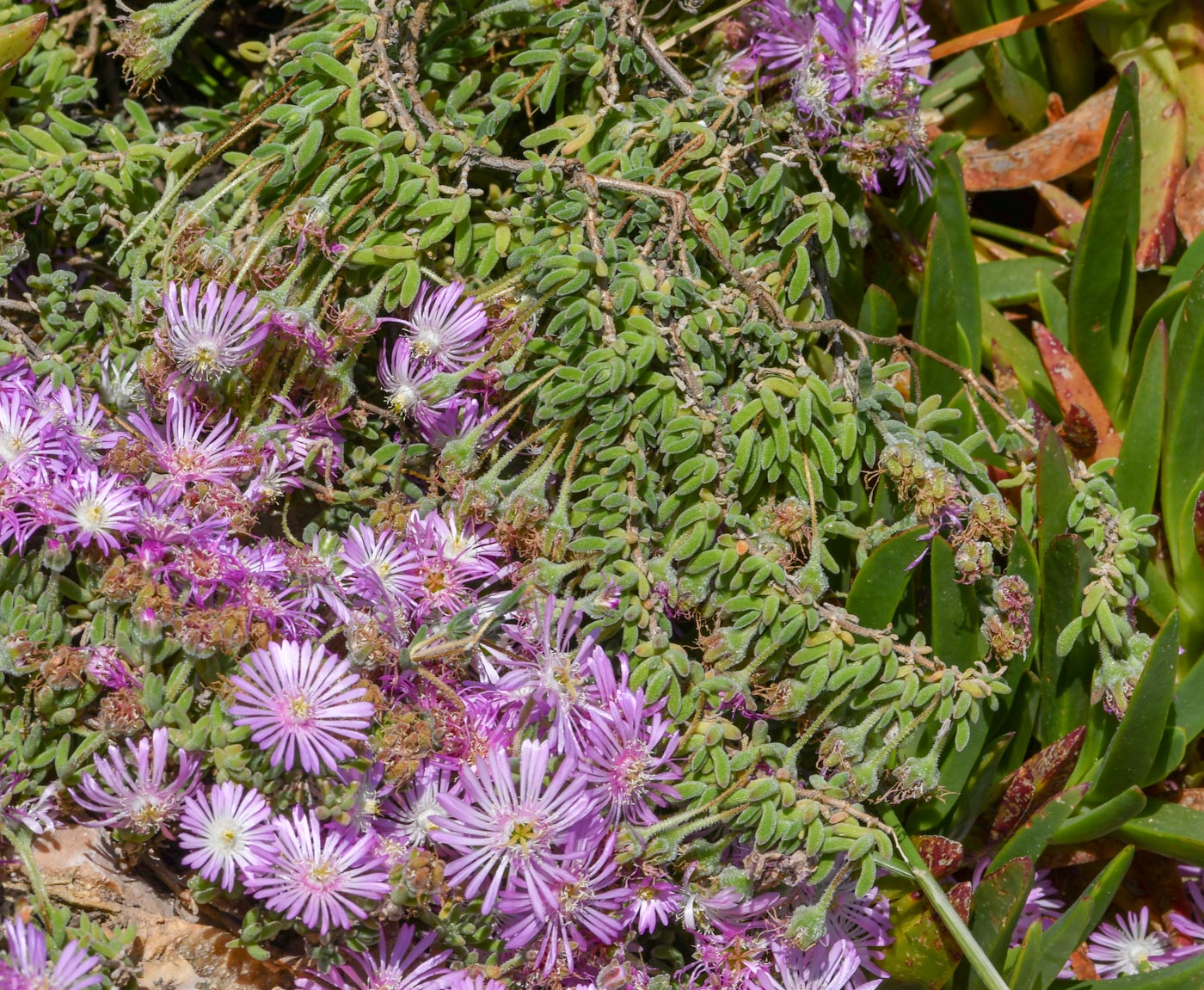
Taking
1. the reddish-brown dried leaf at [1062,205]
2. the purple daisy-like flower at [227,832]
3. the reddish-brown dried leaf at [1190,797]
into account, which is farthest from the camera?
the reddish-brown dried leaf at [1062,205]

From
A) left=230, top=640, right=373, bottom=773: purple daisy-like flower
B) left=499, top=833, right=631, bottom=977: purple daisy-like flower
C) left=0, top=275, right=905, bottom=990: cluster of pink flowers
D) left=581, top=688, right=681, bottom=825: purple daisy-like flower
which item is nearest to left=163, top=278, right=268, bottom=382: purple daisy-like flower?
left=0, top=275, right=905, bottom=990: cluster of pink flowers

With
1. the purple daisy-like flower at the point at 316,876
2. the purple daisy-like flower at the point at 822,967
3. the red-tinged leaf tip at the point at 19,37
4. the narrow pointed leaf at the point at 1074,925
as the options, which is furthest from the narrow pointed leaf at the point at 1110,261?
the red-tinged leaf tip at the point at 19,37

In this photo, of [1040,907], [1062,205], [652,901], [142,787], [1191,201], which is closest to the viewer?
[142,787]

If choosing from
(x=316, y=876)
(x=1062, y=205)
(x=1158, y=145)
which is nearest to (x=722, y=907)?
(x=316, y=876)

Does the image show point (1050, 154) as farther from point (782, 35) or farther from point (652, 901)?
point (652, 901)

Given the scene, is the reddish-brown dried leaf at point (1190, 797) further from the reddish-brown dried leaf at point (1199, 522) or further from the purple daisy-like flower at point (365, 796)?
the purple daisy-like flower at point (365, 796)
